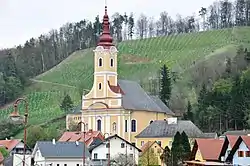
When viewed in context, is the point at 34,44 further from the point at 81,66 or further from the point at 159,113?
the point at 159,113

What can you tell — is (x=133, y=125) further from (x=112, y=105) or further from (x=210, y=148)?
(x=210, y=148)

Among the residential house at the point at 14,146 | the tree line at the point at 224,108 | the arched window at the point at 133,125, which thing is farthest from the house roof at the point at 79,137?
the tree line at the point at 224,108

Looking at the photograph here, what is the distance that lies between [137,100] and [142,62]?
50.9 metres

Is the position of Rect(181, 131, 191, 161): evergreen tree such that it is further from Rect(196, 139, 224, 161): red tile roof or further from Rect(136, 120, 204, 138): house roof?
Rect(136, 120, 204, 138): house roof

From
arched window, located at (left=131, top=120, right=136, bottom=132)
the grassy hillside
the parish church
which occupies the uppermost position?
the grassy hillside

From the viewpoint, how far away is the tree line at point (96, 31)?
→ 168 m

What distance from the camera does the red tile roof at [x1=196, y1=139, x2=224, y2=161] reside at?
5791cm

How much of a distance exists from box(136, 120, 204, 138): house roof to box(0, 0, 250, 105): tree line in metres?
73.1

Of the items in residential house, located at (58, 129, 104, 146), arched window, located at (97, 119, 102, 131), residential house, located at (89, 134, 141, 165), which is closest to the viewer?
residential house, located at (89, 134, 141, 165)

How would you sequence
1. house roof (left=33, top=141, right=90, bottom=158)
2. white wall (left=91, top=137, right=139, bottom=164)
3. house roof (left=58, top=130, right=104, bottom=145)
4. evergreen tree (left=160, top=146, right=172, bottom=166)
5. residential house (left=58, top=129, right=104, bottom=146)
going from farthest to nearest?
house roof (left=58, top=130, right=104, bottom=145), residential house (left=58, top=129, right=104, bottom=146), white wall (left=91, top=137, right=139, bottom=164), house roof (left=33, top=141, right=90, bottom=158), evergreen tree (left=160, top=146, right=172, bottom=166)

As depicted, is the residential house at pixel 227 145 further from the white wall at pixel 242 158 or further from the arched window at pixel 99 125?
the arched window at pixel 99 125

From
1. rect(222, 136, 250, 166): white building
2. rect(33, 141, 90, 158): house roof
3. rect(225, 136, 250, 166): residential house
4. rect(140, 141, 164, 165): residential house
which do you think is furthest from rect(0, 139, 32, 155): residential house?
rect(225, 136, 250, 166): residential house

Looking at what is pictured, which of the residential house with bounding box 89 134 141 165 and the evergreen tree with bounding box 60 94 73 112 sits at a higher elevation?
the evergreen tree with bounding box 60 94 73 112

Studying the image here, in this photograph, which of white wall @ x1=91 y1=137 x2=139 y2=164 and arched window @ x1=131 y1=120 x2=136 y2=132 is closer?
white wall @ x1=91 y1=137 x2=139 y2=164
